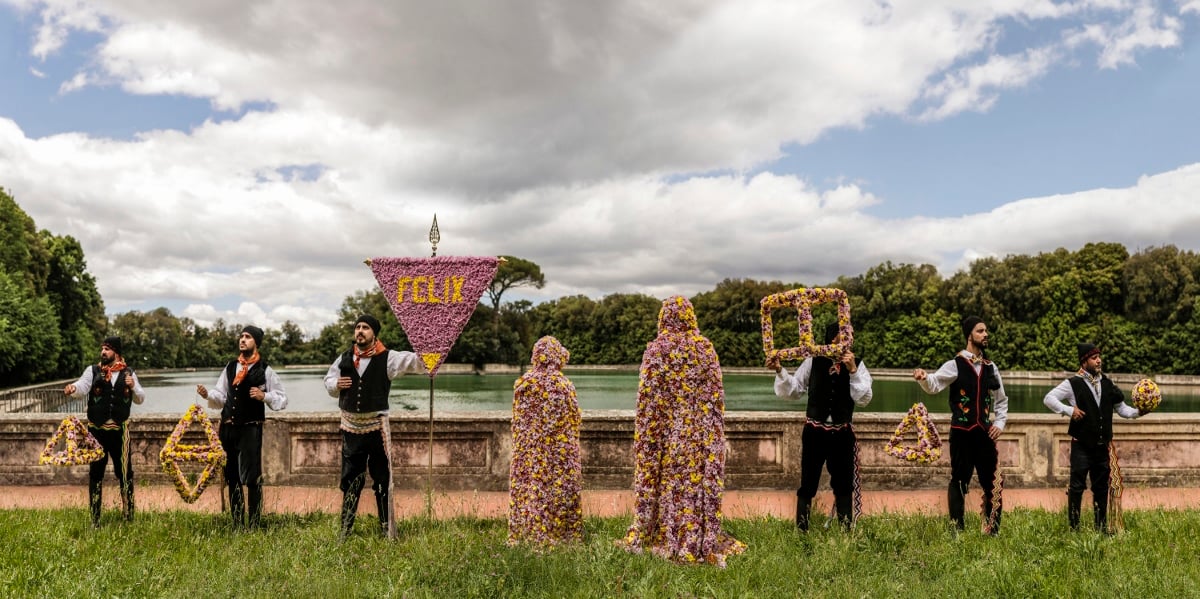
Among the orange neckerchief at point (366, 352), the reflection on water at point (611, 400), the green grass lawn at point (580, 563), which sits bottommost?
the reflection on water at point (611, 400)

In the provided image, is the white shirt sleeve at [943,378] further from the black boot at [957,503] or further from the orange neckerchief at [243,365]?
the orange neckerchief at [243,365]

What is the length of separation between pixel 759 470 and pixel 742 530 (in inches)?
83.5

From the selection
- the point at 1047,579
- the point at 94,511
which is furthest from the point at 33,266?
the point at 1047,579

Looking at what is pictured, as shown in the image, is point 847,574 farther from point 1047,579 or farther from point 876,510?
point 876,510

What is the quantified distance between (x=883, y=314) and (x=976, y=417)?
197 feet

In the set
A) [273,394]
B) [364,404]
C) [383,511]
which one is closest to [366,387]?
[364,404]

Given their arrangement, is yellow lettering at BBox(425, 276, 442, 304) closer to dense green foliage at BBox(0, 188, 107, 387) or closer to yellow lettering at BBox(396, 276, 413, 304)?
yellow lettering at BBox(396, 276, 413, 304)

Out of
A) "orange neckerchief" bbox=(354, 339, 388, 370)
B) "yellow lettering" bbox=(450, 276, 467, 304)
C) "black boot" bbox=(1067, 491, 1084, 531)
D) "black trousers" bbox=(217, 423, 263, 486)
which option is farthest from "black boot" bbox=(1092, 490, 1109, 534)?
"black trousers" bbox=(217, 423, 263, 486)

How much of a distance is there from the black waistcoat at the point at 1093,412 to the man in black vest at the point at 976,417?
769 mm

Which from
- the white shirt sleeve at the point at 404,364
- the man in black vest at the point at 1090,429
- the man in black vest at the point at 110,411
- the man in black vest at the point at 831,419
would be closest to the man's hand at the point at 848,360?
the man in black vest at the point at 831,419

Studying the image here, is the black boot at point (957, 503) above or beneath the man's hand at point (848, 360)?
beneath

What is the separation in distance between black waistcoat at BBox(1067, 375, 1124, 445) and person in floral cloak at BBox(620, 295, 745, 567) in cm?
335

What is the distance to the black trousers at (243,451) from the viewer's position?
595cm

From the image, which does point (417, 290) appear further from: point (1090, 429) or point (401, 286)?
point (1090, 429)
